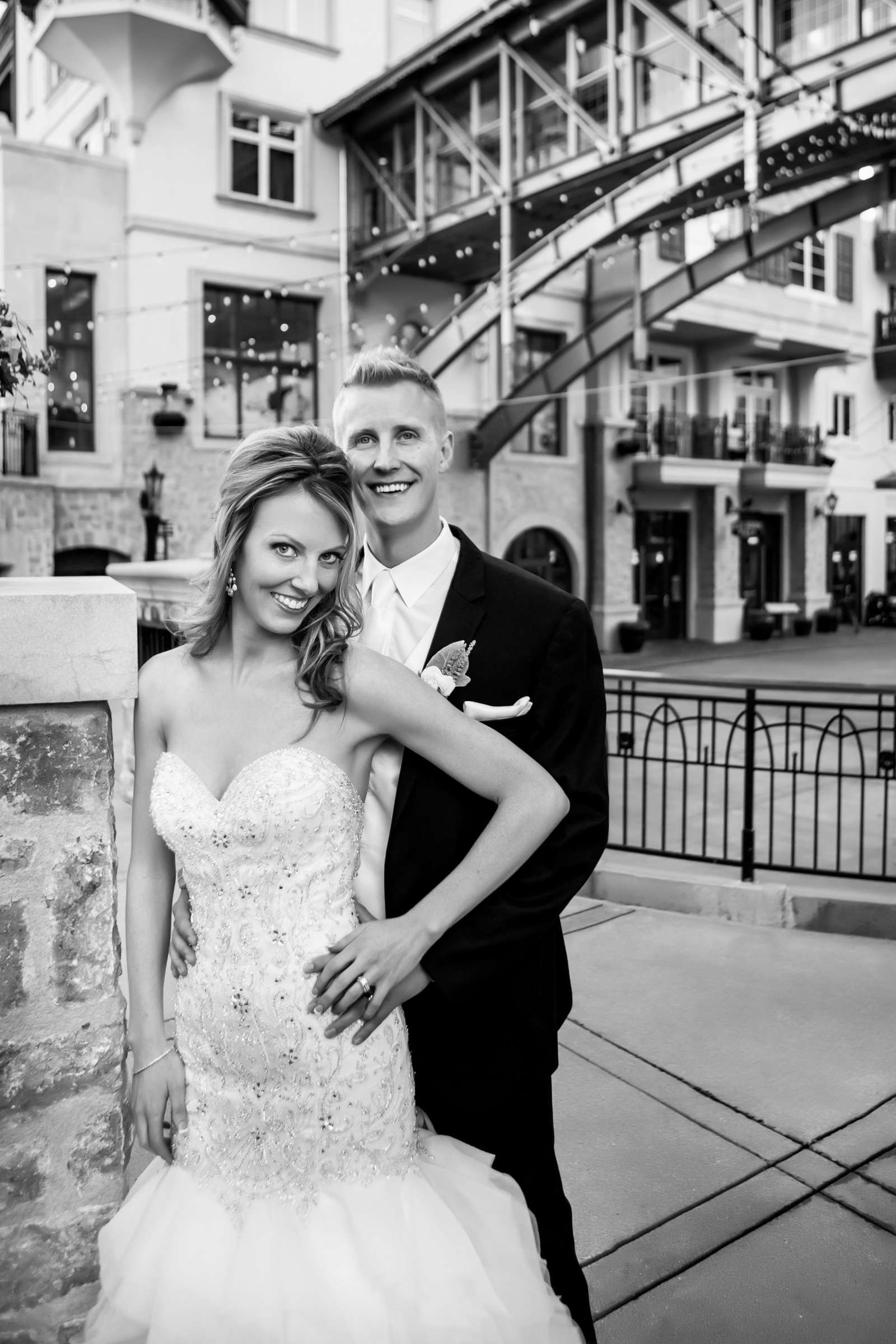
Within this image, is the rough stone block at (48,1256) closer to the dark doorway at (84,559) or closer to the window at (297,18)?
the dark doorway at (84,559)

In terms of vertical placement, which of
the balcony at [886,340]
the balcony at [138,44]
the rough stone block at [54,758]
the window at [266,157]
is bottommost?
the rough stone block at [54,758]

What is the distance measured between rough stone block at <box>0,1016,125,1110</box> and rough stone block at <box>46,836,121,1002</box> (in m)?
0.07

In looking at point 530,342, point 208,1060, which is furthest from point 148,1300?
point 530,342

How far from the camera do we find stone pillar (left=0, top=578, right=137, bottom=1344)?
2.01 meters

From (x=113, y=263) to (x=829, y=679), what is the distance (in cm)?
1322

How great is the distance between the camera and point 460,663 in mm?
1936

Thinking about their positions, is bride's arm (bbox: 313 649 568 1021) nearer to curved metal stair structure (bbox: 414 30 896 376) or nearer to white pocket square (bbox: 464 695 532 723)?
white pocket square (bbox: 464 695 532 723)

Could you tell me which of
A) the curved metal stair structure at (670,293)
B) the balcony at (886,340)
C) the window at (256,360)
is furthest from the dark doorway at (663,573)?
the window at (256,360)

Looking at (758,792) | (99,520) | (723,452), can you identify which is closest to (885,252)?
(723,452)

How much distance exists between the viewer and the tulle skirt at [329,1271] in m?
1.60

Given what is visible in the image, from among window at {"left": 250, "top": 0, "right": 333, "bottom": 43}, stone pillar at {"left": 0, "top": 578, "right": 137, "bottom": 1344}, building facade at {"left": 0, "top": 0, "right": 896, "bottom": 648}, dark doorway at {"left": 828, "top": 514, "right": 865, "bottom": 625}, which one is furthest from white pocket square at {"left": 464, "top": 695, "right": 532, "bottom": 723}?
dark doorway at {"left": 828, "top": 514, "right": 865, "bottom": 625}

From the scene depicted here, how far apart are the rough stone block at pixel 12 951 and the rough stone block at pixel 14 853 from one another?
7cm

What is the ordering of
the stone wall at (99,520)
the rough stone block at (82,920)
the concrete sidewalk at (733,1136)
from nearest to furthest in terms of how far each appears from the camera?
the rough stone block at (82,920)
the concrete sidewalk at (733,1136)
the stone wall at (99,520)

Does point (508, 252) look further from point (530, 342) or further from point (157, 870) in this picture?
point (157, 870)
